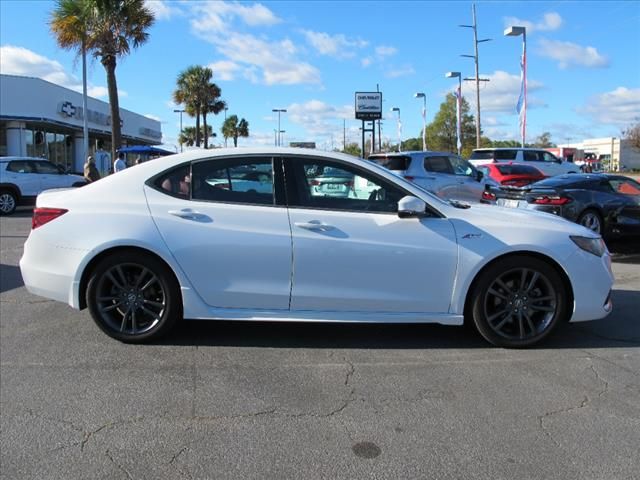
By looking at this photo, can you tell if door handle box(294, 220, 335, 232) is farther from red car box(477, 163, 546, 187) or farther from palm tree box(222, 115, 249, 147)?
palm tree box(222, 115, 249, 147)

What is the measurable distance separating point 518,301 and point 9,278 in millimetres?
6233

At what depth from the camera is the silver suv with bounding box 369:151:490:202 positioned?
12.9 meters

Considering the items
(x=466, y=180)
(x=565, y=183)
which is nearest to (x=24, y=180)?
(x=466, y=180)

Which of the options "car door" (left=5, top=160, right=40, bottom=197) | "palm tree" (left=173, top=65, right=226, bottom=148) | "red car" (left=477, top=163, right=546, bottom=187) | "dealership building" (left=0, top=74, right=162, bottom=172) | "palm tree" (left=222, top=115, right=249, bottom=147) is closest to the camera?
"car door" (left=5, top=160, right=40, bottom=197)

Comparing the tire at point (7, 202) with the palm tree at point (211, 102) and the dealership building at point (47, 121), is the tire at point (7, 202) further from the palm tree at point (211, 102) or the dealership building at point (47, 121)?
the palm tree at point (211, 102)

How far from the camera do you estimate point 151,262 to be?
177 inches

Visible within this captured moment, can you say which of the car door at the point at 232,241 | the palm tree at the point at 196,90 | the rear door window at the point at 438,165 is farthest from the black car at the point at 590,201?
the palm tree at the point at 196,90

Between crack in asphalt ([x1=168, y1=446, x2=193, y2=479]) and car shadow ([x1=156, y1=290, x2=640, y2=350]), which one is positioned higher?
car shadow ([x1=156, y1=290, x2=640, y2=350])

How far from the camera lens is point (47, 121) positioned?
27375mm

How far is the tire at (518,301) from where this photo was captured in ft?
14.8

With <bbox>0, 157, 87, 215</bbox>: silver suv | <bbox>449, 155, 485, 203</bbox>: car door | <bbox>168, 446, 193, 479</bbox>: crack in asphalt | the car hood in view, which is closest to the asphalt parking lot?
<bbox>168, 446, 193, 479</bbox>: crack in asphalt

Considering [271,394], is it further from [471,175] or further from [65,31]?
[65,31]

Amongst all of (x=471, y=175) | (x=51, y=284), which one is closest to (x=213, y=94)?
(x=471, y=175)

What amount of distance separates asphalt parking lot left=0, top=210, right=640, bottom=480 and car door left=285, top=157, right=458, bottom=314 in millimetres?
456
